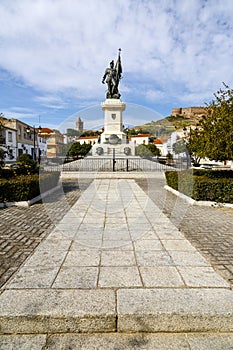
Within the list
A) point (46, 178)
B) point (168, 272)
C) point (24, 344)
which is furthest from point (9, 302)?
point (46, 178)

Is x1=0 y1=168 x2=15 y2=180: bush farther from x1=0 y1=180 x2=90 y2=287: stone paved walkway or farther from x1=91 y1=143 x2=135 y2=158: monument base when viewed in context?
x1=91 y1=143 x2=135 y2=158: monument base

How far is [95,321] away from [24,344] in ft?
2.24

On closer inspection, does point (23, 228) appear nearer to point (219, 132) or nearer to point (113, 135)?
point (219, 132)

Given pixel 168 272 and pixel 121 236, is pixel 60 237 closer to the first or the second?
pixel 121 236

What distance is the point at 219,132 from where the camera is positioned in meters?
7.96

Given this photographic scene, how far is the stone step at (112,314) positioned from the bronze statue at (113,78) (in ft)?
87.7

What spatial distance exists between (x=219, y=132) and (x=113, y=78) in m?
22.5

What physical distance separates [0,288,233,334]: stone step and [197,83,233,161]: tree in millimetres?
6408

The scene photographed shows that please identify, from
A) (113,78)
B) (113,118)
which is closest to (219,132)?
(113,118)

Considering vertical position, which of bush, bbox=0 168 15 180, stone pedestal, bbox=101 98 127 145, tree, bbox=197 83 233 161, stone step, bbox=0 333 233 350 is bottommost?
stone step, bbox=0 333 233 350

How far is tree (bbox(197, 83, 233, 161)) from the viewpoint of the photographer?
7812 millimetres

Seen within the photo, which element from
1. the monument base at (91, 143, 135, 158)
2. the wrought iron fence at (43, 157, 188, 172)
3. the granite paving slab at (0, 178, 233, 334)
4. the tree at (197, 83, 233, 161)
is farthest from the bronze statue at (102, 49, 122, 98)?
the granite paving slab at (0, 178, 233, 334)

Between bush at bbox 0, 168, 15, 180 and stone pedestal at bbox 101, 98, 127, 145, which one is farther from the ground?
stone pedestal at bbox 101, 98, 127, 145

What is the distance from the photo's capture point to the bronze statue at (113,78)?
26.9 meters
